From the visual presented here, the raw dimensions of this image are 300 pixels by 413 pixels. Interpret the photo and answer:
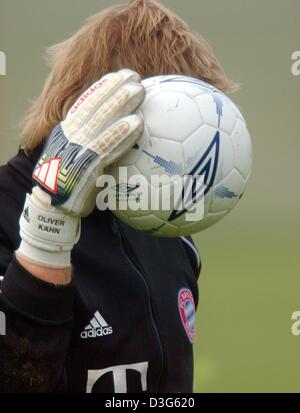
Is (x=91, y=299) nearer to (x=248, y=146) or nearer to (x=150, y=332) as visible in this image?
(x=150, y=332)

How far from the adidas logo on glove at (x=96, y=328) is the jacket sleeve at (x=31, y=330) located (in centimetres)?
8

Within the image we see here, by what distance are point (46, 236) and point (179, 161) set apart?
0.28 m

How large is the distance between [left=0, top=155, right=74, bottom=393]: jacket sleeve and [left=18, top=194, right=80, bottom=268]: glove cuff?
0.13 ft

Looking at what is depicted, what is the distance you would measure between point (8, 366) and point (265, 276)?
488cm

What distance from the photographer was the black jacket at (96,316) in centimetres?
138

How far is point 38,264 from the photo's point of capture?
140 cm

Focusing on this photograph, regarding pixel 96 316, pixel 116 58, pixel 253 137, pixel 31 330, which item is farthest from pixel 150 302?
pixel 253 137

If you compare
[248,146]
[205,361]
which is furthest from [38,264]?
[205,361]

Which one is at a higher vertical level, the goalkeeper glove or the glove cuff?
the goalkeeper glove

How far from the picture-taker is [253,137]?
7.73 metres

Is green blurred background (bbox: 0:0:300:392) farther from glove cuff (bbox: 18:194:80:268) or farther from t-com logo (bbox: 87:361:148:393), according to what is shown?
glove cuff (bbox: 18:194:80:268)

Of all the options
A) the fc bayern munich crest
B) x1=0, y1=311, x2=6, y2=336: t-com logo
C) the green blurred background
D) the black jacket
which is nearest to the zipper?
the black jacket

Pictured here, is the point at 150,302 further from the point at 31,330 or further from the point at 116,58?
the point at 116,58

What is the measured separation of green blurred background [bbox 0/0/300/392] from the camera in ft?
17.4
